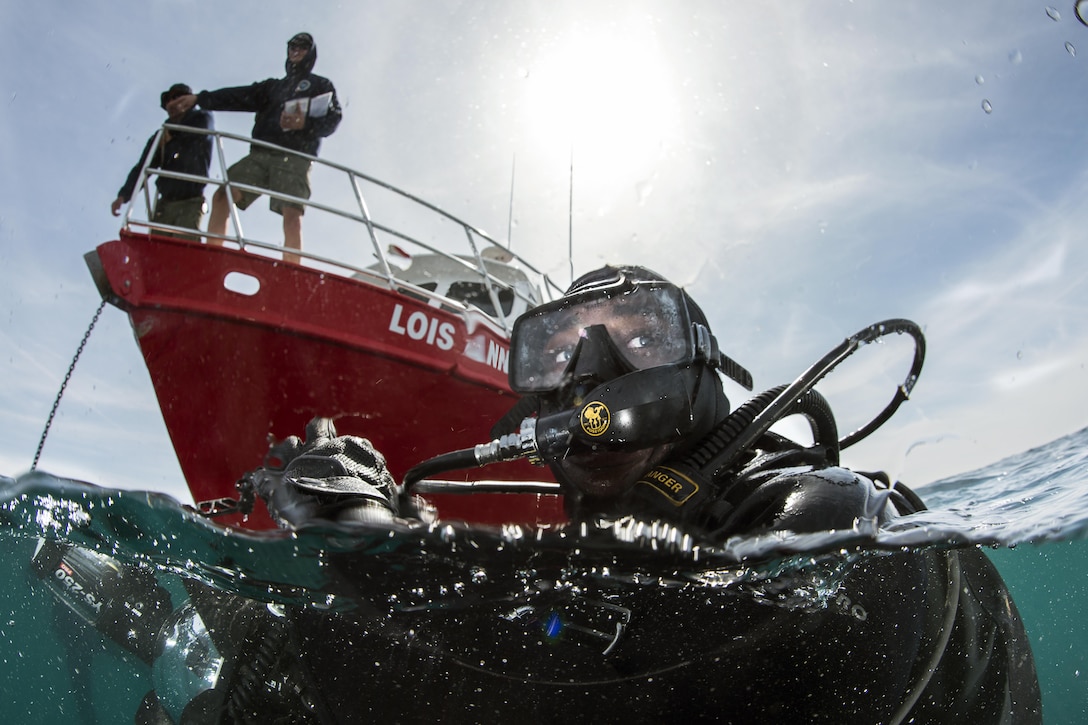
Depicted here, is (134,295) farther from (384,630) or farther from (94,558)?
(94,558)

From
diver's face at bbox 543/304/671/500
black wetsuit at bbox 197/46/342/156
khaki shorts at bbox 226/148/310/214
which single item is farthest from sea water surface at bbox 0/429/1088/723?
black wetsuit at bbox 197/46/342/156

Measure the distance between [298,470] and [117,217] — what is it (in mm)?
3402

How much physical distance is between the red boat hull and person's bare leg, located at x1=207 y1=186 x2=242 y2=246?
1.15ft

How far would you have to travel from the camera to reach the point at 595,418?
79.1 inches

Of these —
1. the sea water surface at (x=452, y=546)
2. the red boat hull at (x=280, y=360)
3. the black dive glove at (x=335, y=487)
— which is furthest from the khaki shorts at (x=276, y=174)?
the black dive glove at (x=335, y=487)

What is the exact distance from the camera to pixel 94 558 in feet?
21.9

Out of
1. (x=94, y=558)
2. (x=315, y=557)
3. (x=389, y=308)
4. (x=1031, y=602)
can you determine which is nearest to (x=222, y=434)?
(x=389, y=308)

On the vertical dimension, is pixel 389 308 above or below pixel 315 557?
above

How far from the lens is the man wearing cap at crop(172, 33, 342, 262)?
4629mm

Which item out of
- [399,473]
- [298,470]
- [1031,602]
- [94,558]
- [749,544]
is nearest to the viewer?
[749,544]

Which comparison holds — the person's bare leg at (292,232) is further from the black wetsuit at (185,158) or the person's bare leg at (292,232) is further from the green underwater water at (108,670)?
the green underwater water at (108,670)

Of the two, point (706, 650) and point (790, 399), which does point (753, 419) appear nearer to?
point (790, 399)

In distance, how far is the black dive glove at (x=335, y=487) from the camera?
6.46 ft

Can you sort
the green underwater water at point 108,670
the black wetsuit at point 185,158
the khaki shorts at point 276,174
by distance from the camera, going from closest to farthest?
the black wetsuit at point 185,158
the khaki shorts at point 276,174
the green underwater water at point 108,670
